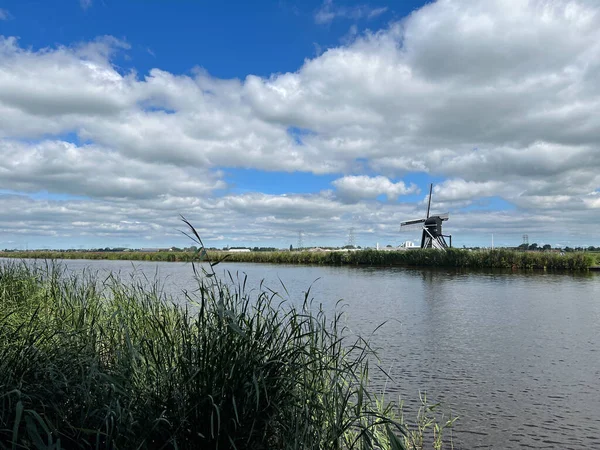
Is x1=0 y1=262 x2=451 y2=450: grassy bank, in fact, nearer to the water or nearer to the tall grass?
the tall grass

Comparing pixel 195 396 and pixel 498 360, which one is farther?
pixel 498 360

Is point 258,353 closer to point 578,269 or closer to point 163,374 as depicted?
point 163,374

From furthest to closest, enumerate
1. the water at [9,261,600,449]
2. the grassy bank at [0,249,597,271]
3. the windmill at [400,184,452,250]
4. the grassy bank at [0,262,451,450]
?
1. the windmill at [400,184,452,250]
2. the grassy bank at [0,249,597,271]
3. the water at [9,261,600,449]
4. the grassy bank at [0,262,451,450]

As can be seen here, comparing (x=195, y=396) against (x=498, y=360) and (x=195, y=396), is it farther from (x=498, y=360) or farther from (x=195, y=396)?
(x=498, y=360)

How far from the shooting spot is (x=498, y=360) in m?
11.4

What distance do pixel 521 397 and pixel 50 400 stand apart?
8.21m

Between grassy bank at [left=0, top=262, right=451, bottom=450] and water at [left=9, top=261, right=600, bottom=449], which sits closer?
grassy bank at [left=0, top=262, right=451, bottom=450]

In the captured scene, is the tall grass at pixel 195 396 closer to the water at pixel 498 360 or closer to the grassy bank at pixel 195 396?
the grassy bank at pixel 195 396

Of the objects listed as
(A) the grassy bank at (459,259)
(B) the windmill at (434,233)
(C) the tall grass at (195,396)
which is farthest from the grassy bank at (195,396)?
(B) the windmill at (434,233)

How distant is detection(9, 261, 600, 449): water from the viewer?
23.7 feet

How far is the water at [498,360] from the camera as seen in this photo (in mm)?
7211

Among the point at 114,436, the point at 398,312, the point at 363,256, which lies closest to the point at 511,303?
the point at 398,312

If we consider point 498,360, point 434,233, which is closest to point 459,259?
point 434,233

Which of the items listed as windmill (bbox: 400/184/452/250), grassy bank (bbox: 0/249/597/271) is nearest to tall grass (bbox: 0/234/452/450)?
grassy bank (bbox: 0/249/597/271)
